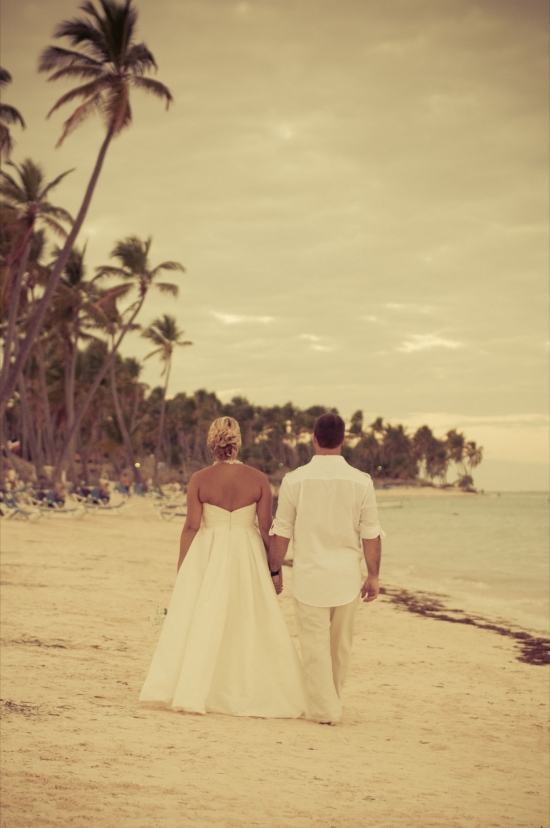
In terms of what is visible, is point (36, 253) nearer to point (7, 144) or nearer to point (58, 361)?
point (7, 144)

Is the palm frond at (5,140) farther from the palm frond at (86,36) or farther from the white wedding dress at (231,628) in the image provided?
the white wedding dress at (231,628)

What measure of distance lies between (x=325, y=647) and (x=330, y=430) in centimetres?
136

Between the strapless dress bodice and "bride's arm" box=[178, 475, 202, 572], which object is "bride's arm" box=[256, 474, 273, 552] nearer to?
the strapless dress bodice

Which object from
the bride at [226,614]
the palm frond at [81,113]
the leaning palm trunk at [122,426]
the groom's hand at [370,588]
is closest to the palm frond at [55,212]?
the palm frond at [81,113]

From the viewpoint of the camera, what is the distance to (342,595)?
465 cm

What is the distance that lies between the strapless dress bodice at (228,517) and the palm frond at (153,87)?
21511 millimetres

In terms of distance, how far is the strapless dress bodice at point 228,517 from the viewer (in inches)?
192

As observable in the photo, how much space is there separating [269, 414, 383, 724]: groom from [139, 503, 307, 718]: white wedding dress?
0.76 feet

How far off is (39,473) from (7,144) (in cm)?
1781

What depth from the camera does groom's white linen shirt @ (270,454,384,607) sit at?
4602mm

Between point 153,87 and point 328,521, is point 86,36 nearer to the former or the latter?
point 153,87

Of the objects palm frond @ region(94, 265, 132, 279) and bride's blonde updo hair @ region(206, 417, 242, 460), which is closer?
bride's blonde updo hair @ region(206, 417, 242, 460)

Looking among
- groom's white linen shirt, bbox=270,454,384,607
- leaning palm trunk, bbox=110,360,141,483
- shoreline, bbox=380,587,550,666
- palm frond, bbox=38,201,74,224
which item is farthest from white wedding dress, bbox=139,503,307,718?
leaning palm trunk, bbox=110,360,141,483

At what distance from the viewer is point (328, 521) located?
4.61m
